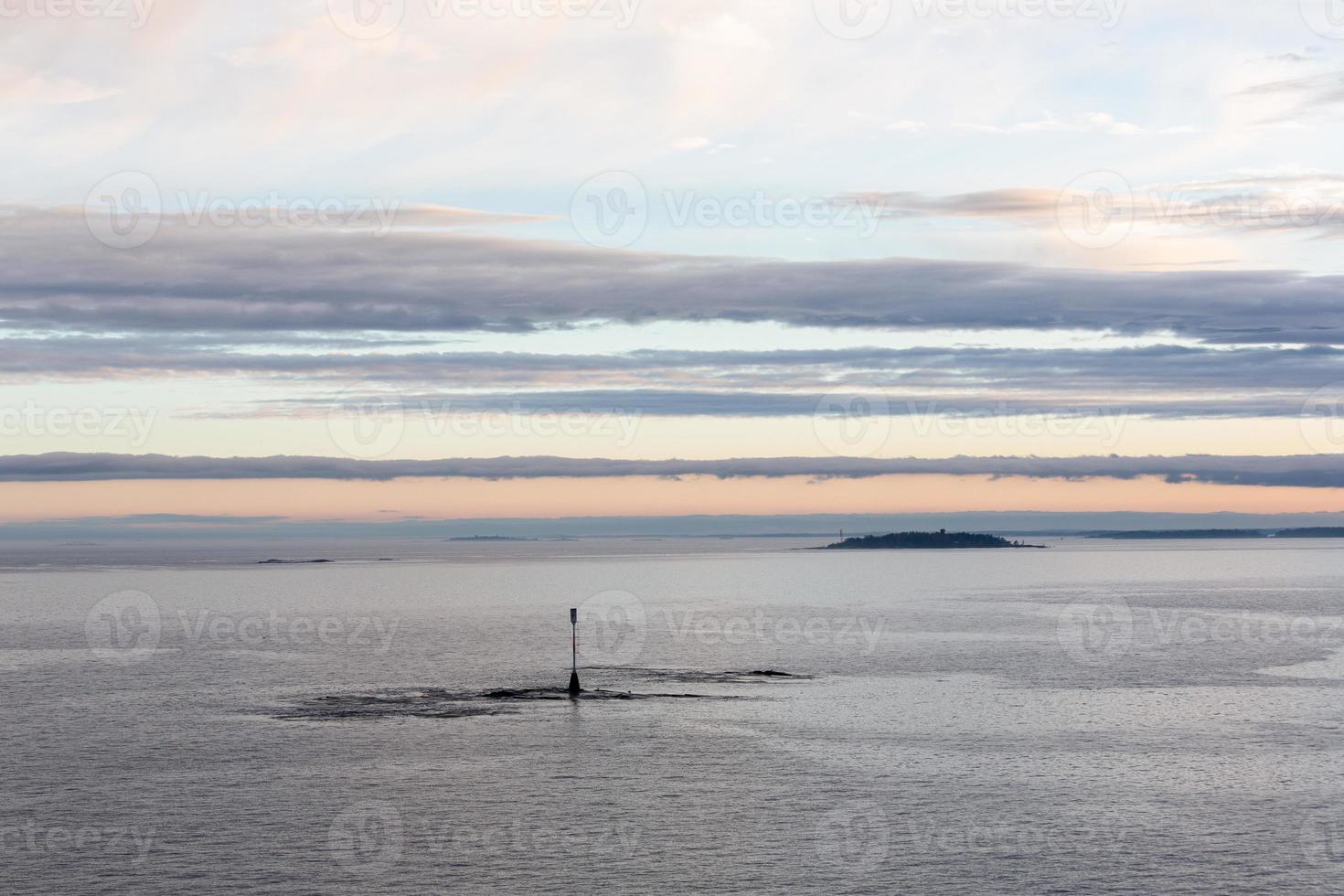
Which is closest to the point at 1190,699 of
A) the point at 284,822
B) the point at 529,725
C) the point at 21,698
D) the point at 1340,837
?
the point at 1340,837

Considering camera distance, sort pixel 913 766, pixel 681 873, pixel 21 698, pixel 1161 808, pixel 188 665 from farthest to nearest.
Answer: pixel 188 665 < pixel 21 698 < pixel 913 766 < pixel 1161 808 < pixel 681 873

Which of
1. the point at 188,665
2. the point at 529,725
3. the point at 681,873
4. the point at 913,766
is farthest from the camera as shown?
the point at 188,665

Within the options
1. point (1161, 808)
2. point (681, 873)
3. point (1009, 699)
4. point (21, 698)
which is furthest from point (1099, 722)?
point (21, 698)

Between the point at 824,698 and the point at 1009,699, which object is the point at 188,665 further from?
the point at 1009,699

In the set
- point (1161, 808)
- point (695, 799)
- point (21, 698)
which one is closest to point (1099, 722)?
point (1161, 808)

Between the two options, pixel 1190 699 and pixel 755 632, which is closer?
pixel 1190 699

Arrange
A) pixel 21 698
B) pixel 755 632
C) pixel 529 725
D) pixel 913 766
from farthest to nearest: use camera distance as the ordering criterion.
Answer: pixel 755 632 → pixel 21 698 → pixel 529 725 → pixel 913 766

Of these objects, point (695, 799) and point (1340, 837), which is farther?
Answer: point (695, 799)

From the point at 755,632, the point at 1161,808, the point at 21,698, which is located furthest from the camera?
the point at 755,632

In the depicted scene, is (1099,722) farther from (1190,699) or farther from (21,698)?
(21,698)
